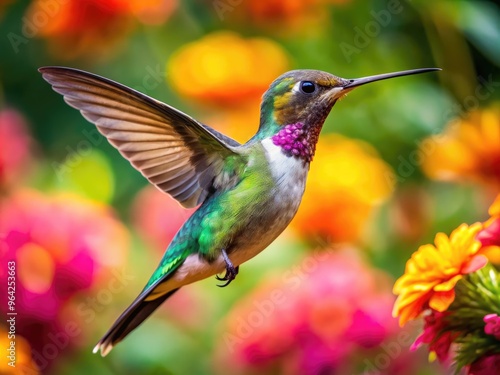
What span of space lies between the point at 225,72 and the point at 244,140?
21 cm

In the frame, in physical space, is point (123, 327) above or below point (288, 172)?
below

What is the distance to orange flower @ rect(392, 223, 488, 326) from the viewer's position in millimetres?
1017

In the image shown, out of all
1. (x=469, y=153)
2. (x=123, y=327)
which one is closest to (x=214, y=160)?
(x=123, y=327)

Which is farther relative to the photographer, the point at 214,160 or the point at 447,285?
the point at 214,160

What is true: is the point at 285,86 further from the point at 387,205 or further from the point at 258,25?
the point at 258,25

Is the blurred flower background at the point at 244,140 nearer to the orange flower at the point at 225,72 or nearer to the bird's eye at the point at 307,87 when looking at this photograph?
the orange flower at the point at 225,72

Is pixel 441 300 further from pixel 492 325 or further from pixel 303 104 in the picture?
pixel 303 104

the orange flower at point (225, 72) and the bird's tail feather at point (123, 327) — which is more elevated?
the orange flower at point (225, 72)

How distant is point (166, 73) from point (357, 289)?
0.88 metres

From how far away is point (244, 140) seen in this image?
6.42 ft

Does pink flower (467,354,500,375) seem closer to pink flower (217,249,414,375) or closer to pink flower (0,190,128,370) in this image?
pink flower (217,249,414,375)

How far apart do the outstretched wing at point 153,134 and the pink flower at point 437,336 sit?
343mm

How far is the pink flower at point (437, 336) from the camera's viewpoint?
1.07 metres

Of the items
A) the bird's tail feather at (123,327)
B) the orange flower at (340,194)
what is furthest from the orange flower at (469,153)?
the bird's tail feather at (123,327)
